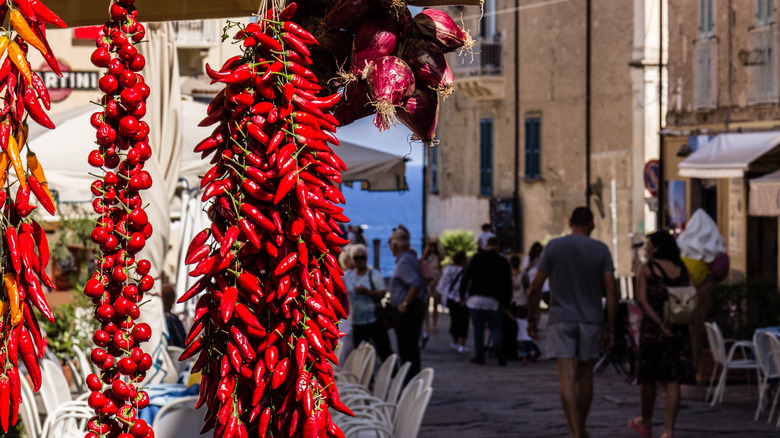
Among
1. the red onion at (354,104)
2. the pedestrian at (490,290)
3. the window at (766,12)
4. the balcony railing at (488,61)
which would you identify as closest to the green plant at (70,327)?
the pedestrian at (490,290)

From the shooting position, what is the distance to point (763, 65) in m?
20.0

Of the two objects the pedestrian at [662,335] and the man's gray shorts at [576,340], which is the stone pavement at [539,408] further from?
the man's gray shorts at [576,340]

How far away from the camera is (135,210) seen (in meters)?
1.92

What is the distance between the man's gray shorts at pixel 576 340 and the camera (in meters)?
7.77

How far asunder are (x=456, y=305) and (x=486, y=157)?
721 inches

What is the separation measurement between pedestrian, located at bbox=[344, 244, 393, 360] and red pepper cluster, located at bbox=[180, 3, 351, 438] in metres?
8.50

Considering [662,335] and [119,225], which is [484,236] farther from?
[119,225]

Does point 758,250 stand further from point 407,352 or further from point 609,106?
point 407,352

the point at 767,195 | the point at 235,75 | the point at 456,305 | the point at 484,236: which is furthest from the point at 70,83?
A: the point at 235,75

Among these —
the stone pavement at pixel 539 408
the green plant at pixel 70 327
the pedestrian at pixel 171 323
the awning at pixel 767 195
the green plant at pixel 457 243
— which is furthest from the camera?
the green plant at pixel 457 243

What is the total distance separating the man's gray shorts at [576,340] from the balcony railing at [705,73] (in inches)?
610

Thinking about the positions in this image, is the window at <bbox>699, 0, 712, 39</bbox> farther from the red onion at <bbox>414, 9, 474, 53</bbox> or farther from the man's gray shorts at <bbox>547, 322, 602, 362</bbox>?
the red onion at <bbox>414, 9, 474, 53</bbox>

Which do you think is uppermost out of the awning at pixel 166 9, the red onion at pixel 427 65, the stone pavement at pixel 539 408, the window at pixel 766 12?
the window at pixel 766 12

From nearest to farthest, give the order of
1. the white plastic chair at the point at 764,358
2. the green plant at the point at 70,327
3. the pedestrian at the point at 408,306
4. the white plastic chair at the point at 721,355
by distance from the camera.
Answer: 1. the green plant at the point at 70,327
2. the white plastic chair at the point at 764,358
3. the white plastic chair at the point at 721,355
4. the pedestrian at the point at 408,306
